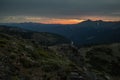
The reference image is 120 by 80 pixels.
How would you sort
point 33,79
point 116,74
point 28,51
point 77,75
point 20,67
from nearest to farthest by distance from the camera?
point 33,79 → point 20,67 → point 77,75 → point 28,51 → point 116,74

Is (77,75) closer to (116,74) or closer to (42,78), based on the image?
(42,78)

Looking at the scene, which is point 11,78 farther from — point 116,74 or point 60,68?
point 116,74

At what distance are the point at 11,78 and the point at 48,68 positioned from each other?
548 cm

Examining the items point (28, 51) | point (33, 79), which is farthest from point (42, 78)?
point (28, 51)

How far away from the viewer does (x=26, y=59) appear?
2623 cm

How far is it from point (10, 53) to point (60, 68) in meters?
5.54

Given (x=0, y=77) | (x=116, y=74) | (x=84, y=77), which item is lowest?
(x=116, y=74)

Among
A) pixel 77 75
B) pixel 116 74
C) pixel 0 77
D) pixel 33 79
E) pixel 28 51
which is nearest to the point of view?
pixel 0 77

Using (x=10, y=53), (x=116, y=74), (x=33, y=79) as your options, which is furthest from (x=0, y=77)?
(x=116, y=74)

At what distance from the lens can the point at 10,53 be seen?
85.6 ft

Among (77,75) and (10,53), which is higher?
(10,53)

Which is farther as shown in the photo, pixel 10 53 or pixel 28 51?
pixel 28 51

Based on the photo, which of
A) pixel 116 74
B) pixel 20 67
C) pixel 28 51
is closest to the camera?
pixel 20 67

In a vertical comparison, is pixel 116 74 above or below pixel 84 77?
below
